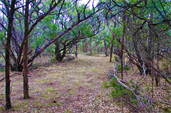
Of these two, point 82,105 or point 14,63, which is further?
point 14,63

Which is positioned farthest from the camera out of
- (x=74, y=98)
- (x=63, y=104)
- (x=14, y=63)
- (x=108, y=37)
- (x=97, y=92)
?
(x=108, y=37)

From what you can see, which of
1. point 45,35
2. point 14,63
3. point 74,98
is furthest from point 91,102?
point 45,35

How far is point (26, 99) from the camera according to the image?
3064 millimetres

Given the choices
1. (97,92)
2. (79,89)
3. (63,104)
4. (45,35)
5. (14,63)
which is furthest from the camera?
(45,35)

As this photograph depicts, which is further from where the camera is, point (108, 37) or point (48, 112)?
point (108, 37)

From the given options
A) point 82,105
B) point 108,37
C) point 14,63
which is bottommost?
point 82,105

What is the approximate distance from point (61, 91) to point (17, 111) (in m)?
1.52

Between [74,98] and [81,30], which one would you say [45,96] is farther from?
[81,30]

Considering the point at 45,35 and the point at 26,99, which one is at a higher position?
the point at 45,35

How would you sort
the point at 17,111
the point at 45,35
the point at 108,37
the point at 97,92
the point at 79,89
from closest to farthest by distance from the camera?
the point at 17,111 → the point at 97,92 → the point at 79,89 → the point at 45,35 → the point at 108,37

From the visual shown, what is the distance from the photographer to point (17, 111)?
98.0 inches

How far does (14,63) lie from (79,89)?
15.1ft

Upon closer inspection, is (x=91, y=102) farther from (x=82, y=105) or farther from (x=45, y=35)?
(x=45, y=35)

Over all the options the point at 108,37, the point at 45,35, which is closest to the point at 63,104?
the point at 45,35
